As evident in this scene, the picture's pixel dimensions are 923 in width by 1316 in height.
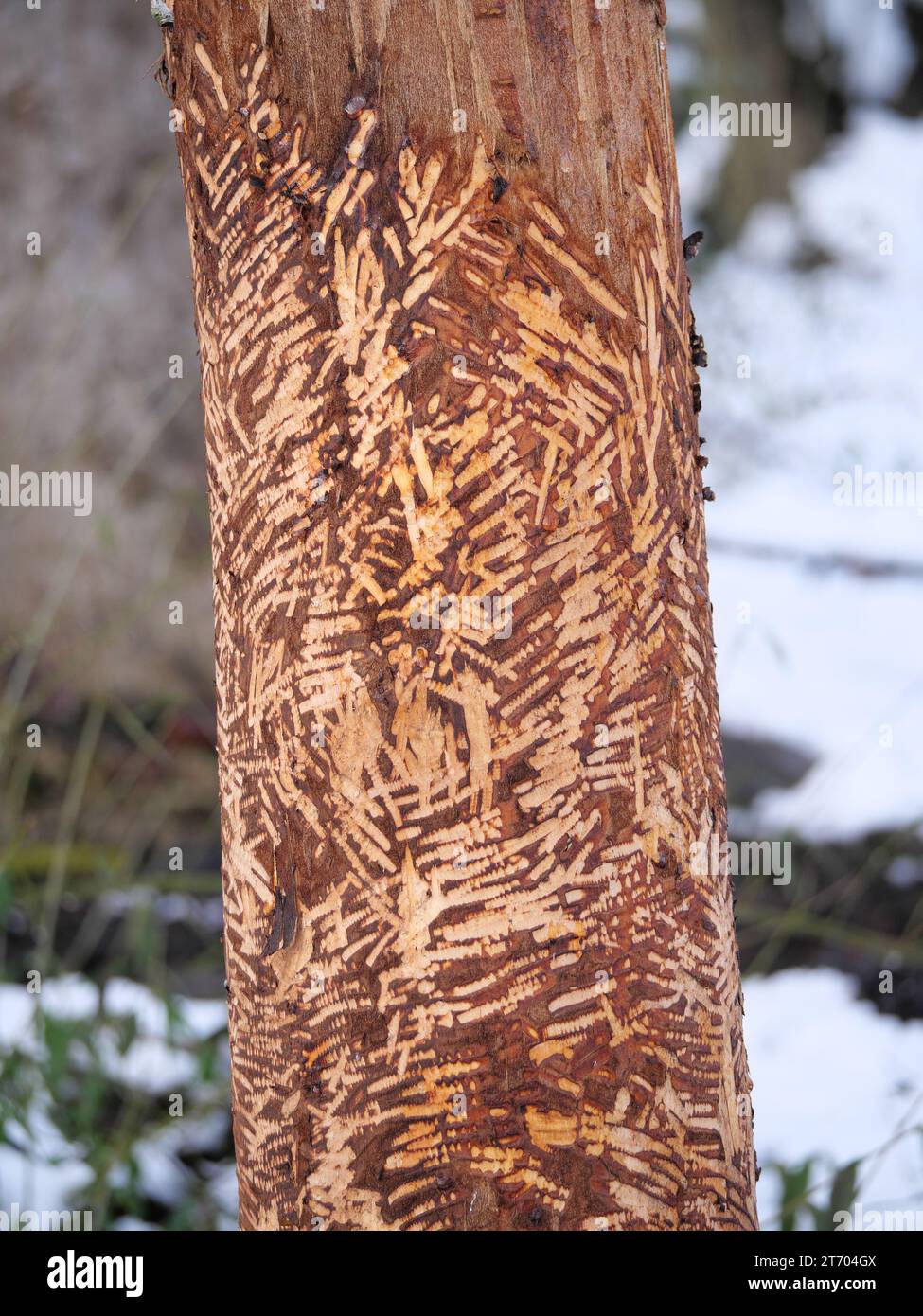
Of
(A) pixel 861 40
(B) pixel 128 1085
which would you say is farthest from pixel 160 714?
(A) pixel 861 40

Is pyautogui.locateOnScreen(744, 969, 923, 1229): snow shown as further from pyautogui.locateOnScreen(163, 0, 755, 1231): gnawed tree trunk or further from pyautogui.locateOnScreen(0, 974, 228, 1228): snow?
pyautogui.locateOnScreen(163, 0, 755, 1231): gnawed tree trunk

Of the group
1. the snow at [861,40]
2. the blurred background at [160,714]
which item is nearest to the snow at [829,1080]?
the blurred background at [160,714]

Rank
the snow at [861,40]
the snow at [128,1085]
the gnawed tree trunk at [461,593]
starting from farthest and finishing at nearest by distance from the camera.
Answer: the snow at [861,40], the snow at [128,1085], the gnawed tree trunk at [461,593]

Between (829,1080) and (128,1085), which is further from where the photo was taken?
(829,1080)

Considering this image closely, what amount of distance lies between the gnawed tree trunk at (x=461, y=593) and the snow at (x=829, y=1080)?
2.97 ft

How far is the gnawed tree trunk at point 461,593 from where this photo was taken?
0.58 metres

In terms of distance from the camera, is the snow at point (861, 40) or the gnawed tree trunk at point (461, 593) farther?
the snow at point (861, 40)

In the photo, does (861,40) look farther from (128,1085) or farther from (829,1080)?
(128,1085)

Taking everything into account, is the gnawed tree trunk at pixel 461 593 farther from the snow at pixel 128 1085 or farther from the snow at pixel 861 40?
the snow at pixel 861 40

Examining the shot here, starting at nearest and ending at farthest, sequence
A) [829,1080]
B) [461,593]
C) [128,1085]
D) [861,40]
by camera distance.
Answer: [461,593], [128,1085], [829,1080], [861,40]

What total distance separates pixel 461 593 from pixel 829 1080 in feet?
4.74

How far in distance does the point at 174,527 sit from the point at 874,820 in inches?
58.5

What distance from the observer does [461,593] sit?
1.94 feet

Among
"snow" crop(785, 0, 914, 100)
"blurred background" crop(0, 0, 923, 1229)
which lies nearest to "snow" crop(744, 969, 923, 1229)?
"blurred background" crop(0, 0, 923, 1229)
